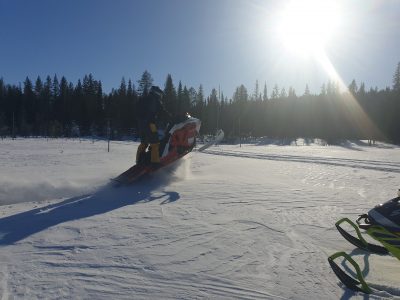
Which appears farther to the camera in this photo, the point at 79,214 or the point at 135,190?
the point at 135,190

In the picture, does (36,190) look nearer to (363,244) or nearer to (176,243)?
(176,243)

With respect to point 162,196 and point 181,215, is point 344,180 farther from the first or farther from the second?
point 181,215

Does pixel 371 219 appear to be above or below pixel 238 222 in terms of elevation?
above

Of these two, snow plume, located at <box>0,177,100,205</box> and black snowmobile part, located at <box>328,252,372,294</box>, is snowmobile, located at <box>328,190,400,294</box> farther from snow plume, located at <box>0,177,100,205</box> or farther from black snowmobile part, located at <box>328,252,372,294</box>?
snow plume, located at <box>0,177,100,205</box>

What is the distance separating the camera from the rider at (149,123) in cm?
946

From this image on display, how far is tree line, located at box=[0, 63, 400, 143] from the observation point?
2554 inches

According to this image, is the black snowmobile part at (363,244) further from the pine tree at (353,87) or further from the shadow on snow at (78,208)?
the pine tree at (353,87)

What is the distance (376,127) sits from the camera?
68.1 m

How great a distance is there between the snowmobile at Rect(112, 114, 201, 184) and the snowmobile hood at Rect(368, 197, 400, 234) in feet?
19.4

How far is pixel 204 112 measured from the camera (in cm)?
7462

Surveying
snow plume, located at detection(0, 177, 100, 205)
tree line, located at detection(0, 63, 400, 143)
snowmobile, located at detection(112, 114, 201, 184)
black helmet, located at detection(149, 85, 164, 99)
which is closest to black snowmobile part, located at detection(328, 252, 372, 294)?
snow plume, located at detection(0, 177, 100, 205)

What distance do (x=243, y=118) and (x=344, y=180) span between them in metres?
66.8

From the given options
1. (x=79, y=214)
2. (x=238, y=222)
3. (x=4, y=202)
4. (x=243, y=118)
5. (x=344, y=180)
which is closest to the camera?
(x=238, y=222)

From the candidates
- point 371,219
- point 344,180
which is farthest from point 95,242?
point 344,180
